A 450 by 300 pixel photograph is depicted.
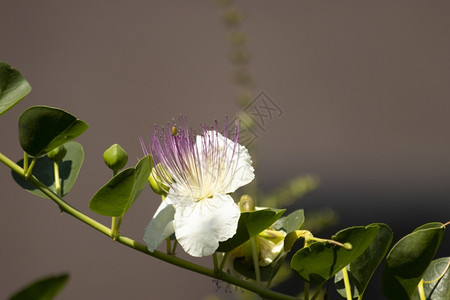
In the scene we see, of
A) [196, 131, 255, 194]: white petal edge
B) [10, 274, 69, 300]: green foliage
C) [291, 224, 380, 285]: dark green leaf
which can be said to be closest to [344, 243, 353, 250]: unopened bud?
[291, 224, 380, 285]: dark green leaf

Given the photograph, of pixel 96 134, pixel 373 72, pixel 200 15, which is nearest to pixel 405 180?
pixel 373 72

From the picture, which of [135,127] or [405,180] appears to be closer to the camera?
[135,127]

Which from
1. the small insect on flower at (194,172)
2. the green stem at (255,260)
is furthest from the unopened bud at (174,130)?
the green stem at (255,260)

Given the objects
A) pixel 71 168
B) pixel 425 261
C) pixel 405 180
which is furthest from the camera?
pixel 405 180

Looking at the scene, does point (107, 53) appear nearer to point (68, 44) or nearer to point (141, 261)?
point (68, 44)

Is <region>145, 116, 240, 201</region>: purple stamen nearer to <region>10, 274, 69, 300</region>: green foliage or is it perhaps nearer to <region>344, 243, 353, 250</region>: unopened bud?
<region>344, 243, 353, 250</region>: unopened bud

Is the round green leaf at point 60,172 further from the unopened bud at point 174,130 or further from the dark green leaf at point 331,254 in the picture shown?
the dark green leaf at point 331,254

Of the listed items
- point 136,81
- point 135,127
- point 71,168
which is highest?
point 71,168

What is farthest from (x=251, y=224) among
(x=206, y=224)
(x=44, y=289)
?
(x=44, y=289)
